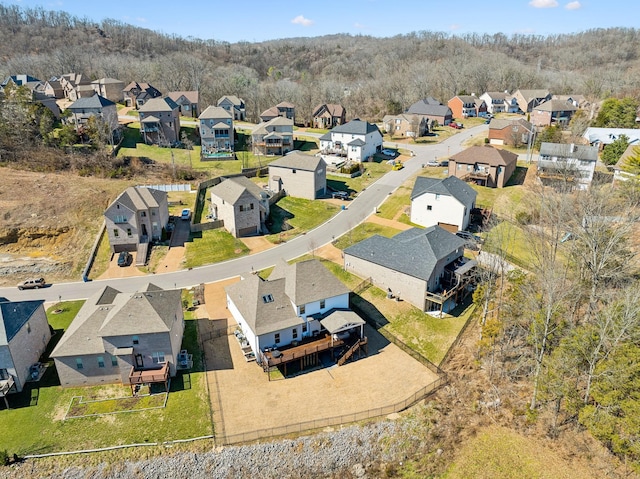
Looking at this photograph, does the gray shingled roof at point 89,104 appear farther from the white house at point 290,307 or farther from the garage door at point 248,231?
the white house at point 290,307

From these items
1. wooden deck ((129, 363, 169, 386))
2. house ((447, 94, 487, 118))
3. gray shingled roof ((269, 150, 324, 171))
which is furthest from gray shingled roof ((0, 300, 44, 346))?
house ((447, 94, 487, 118))

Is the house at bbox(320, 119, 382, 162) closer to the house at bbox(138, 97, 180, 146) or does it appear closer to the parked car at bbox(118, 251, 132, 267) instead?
the house at bbox(138, 97, 180, 146)

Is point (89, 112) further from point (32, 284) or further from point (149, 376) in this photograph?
point (149, 376)

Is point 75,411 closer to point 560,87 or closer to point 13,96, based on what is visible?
point 13,96

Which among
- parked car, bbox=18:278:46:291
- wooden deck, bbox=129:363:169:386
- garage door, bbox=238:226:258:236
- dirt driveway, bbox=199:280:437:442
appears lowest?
dirt driveway, bbox=199:280:437:442

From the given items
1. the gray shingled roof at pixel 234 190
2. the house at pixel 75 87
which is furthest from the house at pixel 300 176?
the house at pixel 75 87

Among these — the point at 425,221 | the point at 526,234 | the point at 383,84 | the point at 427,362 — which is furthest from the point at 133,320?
the point at 383,84
